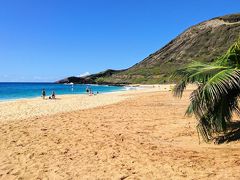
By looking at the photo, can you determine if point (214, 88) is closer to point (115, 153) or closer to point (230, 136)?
point (230, 136)

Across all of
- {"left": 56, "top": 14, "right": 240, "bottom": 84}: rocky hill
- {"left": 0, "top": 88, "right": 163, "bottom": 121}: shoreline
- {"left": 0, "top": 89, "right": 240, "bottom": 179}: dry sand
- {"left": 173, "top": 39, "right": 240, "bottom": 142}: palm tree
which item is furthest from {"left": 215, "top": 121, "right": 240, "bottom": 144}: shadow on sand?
{"left": 56, "top": 14, "right": 240, "bottom": 84}: rocky hill

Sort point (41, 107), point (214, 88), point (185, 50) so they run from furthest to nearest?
point (185, 50) → point (41, 107) → point (214, 88)

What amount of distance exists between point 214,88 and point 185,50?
158 metres

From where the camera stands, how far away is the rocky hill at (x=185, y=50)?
136250 mm

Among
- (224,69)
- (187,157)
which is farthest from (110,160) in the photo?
(224,69)

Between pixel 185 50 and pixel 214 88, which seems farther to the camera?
pixel 185 50

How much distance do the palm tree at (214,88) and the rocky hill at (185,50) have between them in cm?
11065

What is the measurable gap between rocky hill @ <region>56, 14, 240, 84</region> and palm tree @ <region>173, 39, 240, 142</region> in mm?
110648

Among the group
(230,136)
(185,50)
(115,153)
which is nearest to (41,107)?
(115,153)

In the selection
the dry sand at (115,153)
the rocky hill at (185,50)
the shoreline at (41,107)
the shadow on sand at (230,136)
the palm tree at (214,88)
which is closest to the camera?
the dry sand at (115,153)

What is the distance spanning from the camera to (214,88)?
705 cm

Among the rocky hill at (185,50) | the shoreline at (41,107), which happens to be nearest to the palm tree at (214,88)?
the shoreline at (41,107)

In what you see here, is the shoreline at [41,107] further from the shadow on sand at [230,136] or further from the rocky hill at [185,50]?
the rocky hill at [185,50]

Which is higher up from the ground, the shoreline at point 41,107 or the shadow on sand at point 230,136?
the shadow on sand at point 230,136
